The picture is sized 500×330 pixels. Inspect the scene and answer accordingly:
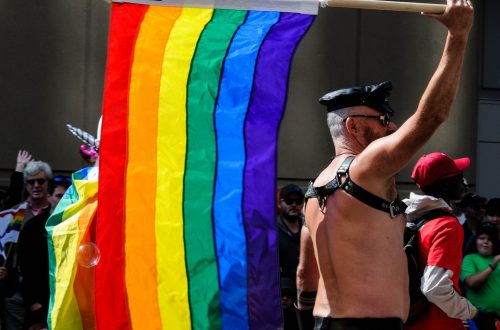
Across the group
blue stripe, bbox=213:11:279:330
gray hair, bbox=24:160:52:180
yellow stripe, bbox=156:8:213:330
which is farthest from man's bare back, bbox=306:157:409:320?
gray hair, bbox=24:160:52:180

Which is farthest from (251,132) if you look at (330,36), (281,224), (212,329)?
(330,36)

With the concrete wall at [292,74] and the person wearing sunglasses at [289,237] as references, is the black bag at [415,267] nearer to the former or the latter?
the person wearing sunglasses at [289,237]

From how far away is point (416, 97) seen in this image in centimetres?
1235

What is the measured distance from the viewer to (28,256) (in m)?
7.76

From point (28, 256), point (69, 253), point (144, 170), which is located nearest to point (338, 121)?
point (144, 170)

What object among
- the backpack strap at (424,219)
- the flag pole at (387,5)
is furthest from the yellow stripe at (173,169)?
the backpack strap at (424,219)

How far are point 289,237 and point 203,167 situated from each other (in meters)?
4.02

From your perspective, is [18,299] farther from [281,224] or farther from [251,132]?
[251,132]

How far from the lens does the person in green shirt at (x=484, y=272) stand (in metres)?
8.04

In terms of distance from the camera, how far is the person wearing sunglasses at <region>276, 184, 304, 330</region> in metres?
7.80

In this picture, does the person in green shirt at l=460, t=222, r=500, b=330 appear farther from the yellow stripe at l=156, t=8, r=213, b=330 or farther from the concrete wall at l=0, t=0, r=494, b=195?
the yellow stripe at l=156, t=8, r=213, b=330

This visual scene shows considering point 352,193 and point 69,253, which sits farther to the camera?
point 69,253

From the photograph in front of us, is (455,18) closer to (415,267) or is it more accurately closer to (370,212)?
(370,212)

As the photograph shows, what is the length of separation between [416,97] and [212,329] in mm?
8589
